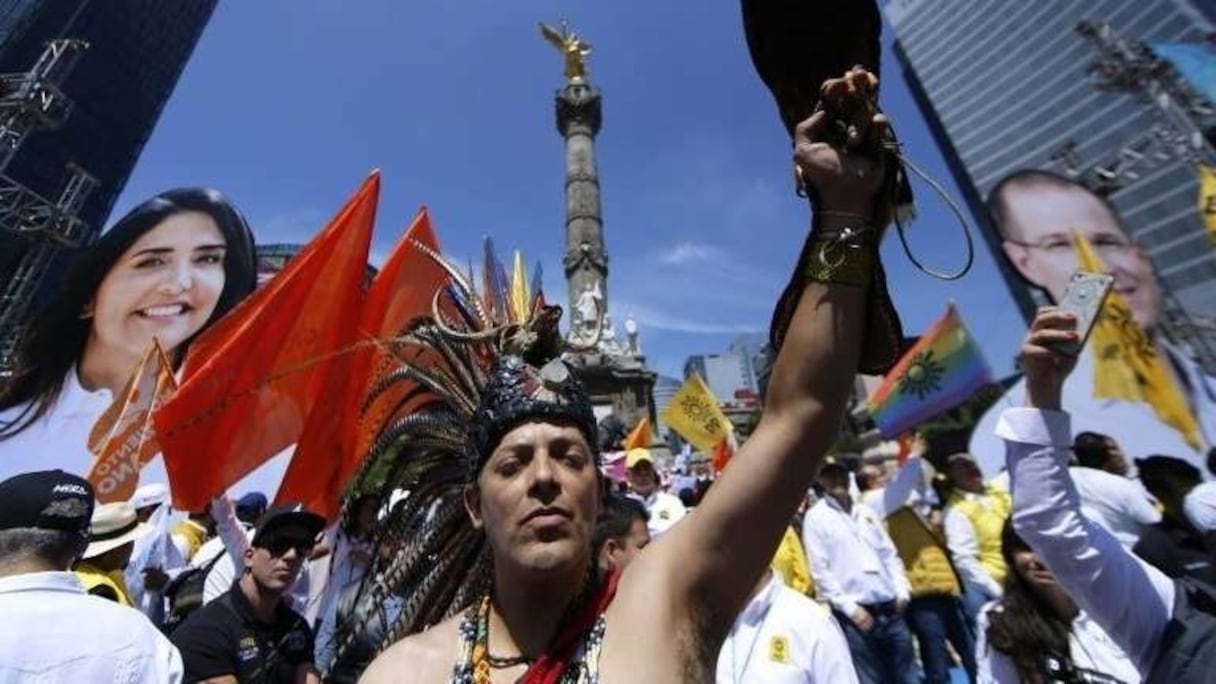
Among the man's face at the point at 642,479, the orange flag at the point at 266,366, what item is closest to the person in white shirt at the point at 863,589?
the man's face at the point at 642,479

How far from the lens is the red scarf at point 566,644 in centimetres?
123

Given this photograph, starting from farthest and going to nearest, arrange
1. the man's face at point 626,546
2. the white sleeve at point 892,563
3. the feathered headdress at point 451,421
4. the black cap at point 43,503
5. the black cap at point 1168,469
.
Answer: the white sleeve at point 892,563 < the black cap at point 1168,469 < the man's face at point 626,546 < the black cap at point 43,503 < the feathered headdress at point 451,421

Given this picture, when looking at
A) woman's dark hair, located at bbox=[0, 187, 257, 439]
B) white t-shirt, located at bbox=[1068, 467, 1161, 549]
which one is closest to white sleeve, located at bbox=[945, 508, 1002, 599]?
white t-shirt, located at bbox=[1068, 467, 1161, 549]

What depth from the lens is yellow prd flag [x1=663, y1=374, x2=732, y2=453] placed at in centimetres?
1120

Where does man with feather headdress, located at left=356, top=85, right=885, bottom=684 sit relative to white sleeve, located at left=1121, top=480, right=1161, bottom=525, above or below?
below

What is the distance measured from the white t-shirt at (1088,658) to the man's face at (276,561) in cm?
303

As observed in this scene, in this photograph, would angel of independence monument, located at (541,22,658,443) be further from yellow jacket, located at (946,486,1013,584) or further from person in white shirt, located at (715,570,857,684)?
person in white shirt, located at (715,570,857,684)

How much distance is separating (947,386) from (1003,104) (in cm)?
4207

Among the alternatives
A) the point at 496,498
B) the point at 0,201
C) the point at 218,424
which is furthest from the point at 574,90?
the point at 496,498

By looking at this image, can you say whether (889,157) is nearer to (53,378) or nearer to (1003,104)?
(53,378)

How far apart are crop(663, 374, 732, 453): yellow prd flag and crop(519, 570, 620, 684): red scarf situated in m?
9.81

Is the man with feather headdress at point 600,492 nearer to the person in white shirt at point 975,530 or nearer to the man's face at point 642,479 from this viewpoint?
the person in white shirt at point 975,530

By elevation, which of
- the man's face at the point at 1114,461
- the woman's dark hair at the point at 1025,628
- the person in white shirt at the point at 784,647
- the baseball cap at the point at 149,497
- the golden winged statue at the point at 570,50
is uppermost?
the golden winged statue at the point at 570,50

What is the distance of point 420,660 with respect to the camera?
4.62 ft
